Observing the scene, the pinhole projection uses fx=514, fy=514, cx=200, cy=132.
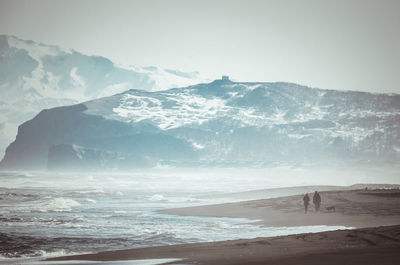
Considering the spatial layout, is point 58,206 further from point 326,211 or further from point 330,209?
point 330,209

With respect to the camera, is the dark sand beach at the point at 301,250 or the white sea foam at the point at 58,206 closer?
the dark sand beach at the point at 301,250

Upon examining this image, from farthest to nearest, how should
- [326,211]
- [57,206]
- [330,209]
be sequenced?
[57,206] < [326,211] < [330,209]

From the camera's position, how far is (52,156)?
197 meters

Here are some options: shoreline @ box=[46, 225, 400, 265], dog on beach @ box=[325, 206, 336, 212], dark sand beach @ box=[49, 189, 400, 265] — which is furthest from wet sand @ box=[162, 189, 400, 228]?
shoreline @ box=[46, 225, 400, 265]

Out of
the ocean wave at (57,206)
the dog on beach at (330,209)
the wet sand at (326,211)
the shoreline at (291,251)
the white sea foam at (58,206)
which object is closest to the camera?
the shoreline at (291,251)

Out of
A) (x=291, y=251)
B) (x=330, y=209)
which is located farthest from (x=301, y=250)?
(x=330, y=209)

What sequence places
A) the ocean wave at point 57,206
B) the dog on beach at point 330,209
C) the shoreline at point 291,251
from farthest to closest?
1. the ocean wave at point 57,206
2. the dog on beach at point 330,209
3. the shoreline at point 291,251

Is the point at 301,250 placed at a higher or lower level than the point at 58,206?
lower

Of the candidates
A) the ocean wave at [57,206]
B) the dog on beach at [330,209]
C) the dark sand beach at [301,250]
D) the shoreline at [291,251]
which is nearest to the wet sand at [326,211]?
the dog on beach at [330,209]

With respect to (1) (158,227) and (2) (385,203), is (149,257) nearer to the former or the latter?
(1) (158,227)

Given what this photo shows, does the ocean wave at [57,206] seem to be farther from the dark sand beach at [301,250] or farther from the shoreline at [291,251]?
the shoreline at [291,251]

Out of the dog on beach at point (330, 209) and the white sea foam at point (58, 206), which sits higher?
the white sea foam at point (58, 206)

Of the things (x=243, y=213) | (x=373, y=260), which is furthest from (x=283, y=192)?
(x=373, y=260)

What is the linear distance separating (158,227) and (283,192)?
52.5 m
